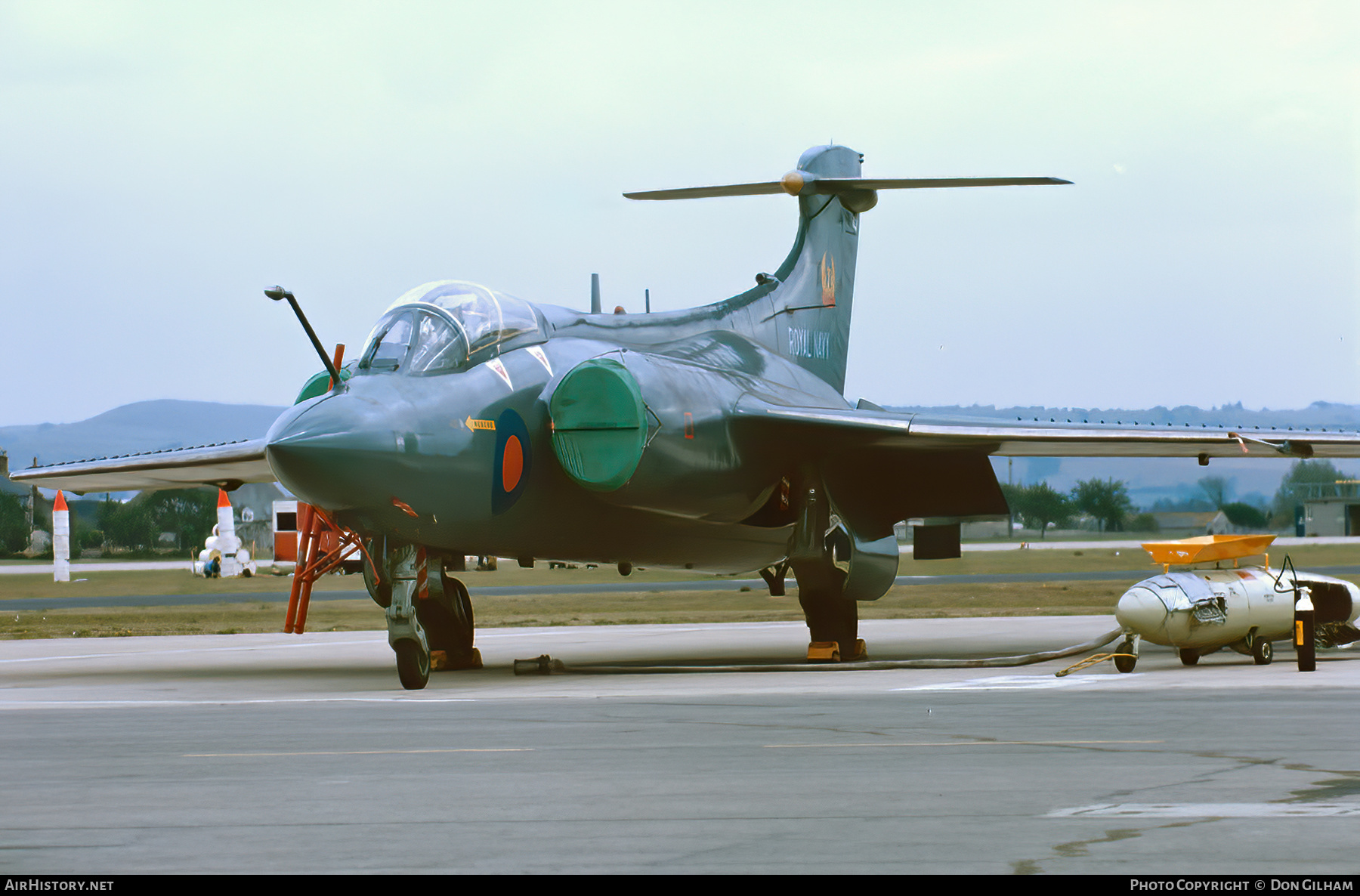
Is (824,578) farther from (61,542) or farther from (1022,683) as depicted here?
(61,542)

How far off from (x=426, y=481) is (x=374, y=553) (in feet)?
5.04

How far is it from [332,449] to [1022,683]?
→ 7050mm

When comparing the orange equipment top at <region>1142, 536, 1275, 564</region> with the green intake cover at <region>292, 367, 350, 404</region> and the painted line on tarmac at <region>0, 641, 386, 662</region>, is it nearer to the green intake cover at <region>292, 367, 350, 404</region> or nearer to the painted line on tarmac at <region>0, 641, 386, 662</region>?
the green intake cover at <region>292, 367, 350, 404</region>

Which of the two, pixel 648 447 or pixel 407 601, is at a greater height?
pixel 648 447

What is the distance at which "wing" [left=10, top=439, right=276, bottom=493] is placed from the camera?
763 inches

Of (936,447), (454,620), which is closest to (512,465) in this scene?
(454,620)

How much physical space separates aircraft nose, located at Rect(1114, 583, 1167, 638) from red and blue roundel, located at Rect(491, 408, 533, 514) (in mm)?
6507

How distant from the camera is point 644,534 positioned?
57.3 feet

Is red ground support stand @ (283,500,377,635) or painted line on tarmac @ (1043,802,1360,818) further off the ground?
red ground support stand @ (283,500,377,635)

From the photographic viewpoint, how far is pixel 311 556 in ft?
53.2

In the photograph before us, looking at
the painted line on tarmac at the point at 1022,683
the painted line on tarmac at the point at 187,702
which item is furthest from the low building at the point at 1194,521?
the painted line on tarmac at the point at 187,702

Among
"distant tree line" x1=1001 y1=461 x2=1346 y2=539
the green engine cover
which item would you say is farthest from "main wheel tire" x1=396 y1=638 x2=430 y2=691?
"distant tree line" x1=1001 y1=461 x2=1346 y2=539

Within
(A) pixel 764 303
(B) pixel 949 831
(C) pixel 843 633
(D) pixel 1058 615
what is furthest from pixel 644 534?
(D) pixel 1058 615

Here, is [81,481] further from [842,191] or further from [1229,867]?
[1229,867]
